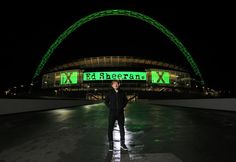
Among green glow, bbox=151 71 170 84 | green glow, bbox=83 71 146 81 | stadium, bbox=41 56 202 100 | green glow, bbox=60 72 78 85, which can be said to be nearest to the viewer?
green glow, bbox=83 71 146 81

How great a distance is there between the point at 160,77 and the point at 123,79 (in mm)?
12689

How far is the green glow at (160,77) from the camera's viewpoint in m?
62.0

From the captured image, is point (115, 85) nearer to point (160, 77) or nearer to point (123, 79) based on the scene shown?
point (123, 79)

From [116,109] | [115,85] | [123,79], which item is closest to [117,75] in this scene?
[123,79]

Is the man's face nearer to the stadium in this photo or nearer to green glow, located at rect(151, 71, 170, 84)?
the stadium

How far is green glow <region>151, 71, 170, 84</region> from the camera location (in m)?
62.0

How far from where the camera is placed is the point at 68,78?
64.8 m

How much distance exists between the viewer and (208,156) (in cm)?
452

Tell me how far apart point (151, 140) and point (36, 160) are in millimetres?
3512

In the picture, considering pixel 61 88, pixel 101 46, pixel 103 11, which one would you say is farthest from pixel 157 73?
pixel 103 11

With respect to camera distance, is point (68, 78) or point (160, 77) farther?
point (68, 78)

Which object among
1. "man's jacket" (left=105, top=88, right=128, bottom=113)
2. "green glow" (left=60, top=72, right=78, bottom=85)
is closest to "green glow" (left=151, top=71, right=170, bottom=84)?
"green glow" (left=60, top=72, right=78, bottom=85)

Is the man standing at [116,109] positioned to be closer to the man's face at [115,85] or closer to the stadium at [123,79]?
the man's face at [115,85]

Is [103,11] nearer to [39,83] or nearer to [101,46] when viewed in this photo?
[101,46]
